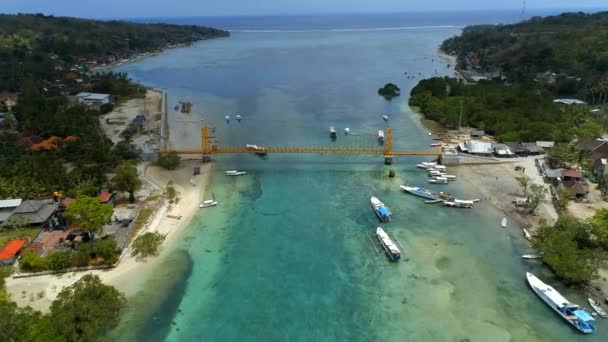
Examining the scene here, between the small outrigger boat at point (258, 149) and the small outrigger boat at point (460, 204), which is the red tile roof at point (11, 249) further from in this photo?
Result: the small outrigger boat at point (460, 204)

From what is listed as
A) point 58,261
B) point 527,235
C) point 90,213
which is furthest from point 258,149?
point 527,235

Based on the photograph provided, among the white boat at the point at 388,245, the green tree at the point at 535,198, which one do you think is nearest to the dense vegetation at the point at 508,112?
the green tree at the point at 535,198

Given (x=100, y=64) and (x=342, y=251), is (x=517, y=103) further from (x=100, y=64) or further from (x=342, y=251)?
(x=100, y=64)

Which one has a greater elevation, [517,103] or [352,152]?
[517,103]

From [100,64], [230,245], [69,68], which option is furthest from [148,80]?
[230,245]

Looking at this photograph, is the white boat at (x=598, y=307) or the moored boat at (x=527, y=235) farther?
the moored boat at (x=527, y=235)

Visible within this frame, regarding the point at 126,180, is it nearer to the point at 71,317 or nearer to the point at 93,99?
the point at 71,317
